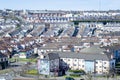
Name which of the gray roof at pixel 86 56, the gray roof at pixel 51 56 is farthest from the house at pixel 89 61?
the gray roof at pixel 51 56

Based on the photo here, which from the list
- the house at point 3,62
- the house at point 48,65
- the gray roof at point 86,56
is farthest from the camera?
the house at point 3,62

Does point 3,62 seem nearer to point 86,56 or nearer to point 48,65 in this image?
point 48,65

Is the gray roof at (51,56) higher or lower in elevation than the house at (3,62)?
higher

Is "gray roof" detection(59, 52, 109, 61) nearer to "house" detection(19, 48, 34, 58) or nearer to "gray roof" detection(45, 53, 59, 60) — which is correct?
"gray roof" detection(45, 53, 59, 60)

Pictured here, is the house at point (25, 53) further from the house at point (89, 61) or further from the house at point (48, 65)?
the house at point (48, 65)

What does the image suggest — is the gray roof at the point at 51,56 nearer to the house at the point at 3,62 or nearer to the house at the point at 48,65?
the house at the point at 48,65

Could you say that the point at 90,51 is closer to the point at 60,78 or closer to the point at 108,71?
the point at 108,71

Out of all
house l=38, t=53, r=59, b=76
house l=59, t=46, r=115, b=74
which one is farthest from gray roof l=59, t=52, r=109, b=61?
house l=38, t=53, r=59, b=76

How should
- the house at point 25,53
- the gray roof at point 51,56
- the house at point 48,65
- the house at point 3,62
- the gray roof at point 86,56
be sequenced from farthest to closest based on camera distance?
1. the house at point 25,53
2. the house at point 3,62
3. the gray roof at point 86,56
4. the gray roof at point 51,56
5. the house at point 48,65

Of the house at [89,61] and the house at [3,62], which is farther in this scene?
the house at [3,62]

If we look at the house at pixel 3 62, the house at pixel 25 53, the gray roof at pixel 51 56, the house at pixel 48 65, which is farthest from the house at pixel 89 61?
the house at pixel 25 53
